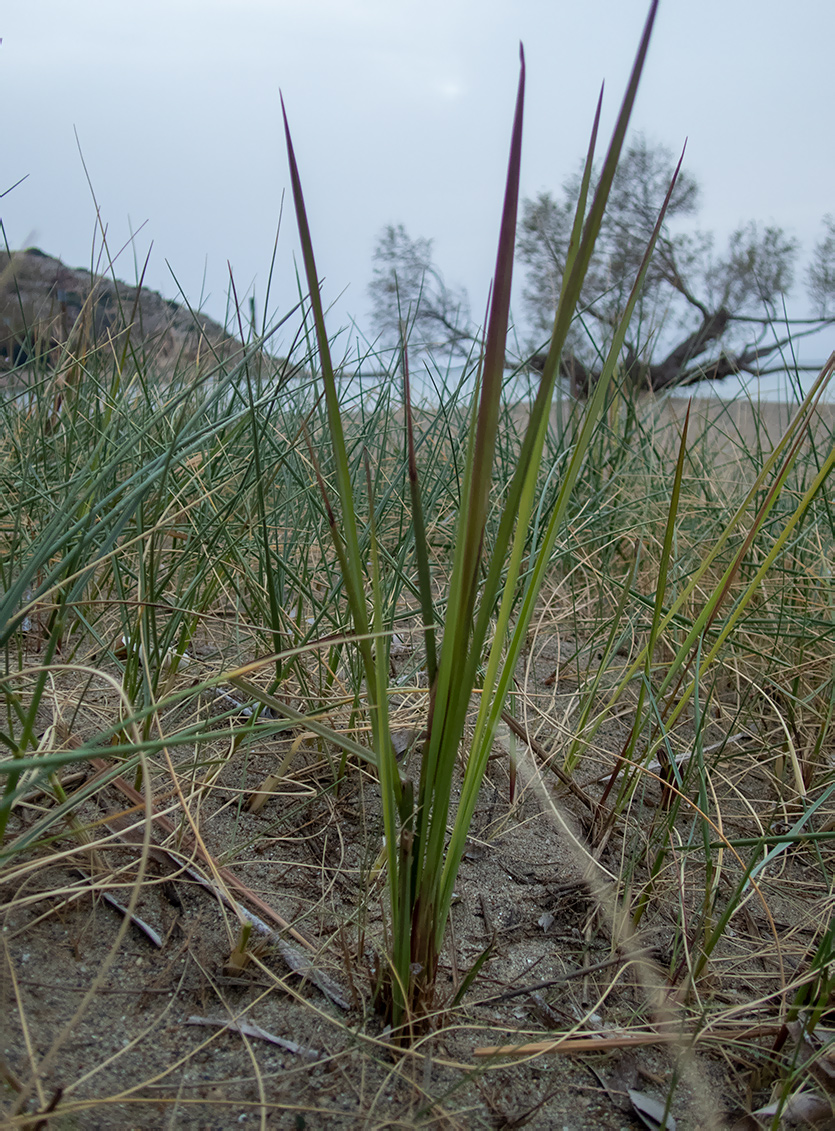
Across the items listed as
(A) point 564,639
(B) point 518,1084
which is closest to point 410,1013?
(B) point 518,1084

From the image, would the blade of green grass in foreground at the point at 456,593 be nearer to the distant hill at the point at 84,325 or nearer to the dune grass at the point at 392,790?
the dune grass at the point at 392,790

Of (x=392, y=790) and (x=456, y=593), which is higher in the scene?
(x=456, y=593)

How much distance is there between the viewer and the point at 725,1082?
0.49 meters

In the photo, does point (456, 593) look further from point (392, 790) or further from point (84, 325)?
point (84, 325)

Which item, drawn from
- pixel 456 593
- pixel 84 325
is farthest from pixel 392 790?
pixel 84 325

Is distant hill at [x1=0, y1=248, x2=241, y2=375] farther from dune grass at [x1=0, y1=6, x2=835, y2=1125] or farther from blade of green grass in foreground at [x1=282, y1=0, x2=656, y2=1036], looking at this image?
blade of green grass in foreground at [x1=282, y1=0, x2=656, y2=1036]

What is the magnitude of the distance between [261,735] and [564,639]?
0.70m

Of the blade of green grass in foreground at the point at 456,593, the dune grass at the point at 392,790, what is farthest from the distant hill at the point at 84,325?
the blade of green grass in foreground at the point at 456,593

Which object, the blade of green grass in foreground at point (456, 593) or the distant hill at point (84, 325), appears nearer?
the blade of green grass in foreground at point (456, 593)

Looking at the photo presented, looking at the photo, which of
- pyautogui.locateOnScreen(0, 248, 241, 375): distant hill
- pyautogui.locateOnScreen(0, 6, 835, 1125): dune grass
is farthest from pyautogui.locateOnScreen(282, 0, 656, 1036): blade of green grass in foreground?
→ pyautogui.locateOnScreen(0, 248, 241, 375): distant hill

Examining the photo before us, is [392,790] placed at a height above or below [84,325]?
below

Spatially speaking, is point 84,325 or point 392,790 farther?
point 84,325

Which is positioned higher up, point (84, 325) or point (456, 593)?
point (84, 325)

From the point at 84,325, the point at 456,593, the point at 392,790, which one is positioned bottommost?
the point at 392,790
